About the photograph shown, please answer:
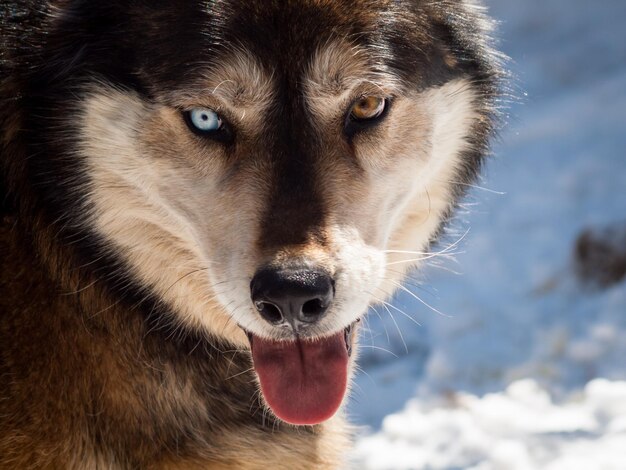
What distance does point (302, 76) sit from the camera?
2.22 meters

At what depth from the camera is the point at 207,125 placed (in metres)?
2.27

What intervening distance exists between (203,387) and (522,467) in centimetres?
116

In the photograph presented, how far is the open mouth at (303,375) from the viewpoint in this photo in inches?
90.3

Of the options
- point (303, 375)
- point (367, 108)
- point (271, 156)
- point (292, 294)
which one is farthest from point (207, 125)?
point (303, 375)

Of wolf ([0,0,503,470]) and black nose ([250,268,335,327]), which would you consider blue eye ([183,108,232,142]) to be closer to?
wolf ([0,0,503,470])

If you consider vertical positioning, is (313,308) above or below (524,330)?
above

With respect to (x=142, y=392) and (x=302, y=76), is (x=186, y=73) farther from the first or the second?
(x=142, y=392)

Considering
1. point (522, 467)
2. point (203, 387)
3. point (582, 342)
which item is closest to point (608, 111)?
point (582, 342)

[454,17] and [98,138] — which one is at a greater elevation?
[454,17]

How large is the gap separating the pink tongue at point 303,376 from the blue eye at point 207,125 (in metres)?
0.51

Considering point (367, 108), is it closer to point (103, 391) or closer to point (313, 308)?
point (313, 308)

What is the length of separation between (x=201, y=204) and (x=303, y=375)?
482 mm

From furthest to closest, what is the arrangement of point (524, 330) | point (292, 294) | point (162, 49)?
point (524, 330)
point (162, 49)
point (292, 294)

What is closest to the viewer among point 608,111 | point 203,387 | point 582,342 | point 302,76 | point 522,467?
point 302,76
